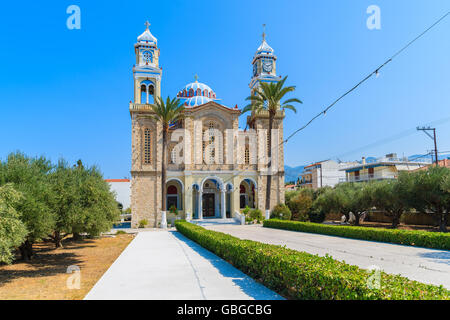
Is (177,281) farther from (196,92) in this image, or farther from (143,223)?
(196,92)

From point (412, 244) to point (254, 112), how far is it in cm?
2430

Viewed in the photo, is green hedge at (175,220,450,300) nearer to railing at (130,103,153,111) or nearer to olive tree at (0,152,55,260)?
olive tree at (0,152,55,260)

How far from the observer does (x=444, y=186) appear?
1948cm

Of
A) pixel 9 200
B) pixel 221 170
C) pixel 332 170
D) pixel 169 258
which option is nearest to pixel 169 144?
pixel 221 170

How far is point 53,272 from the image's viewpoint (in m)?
12.4

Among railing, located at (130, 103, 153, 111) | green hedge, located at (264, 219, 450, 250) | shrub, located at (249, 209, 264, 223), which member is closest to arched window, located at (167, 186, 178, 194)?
railing, located at (130, 103, 153, 111)

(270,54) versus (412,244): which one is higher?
(270,54)

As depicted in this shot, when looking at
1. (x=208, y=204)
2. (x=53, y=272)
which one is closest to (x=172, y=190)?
(x=208, y=204)

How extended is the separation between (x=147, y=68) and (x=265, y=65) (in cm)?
1412

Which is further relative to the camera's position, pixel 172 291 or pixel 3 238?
pixel 3 238

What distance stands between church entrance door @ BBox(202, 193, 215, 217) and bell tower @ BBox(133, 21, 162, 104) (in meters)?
13.3

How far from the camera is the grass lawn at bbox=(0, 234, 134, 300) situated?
8.99 meters

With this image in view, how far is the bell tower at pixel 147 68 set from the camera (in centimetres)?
3550
